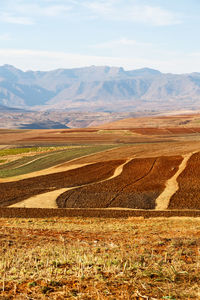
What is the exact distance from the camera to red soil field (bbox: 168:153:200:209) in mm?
37438

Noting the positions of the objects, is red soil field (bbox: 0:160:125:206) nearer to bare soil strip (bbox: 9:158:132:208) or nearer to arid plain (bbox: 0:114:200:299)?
arid plain (bbox: 0:114:200:299)

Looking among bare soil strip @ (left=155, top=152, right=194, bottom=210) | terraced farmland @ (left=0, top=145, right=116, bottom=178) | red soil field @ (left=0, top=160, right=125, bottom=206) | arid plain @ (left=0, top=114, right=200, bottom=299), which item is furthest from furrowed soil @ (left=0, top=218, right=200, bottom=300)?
terraced farmland @ (left=0, top=145, right=116, bottom=178)

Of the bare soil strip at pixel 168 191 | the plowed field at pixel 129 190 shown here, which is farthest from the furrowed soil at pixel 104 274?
the plowed field at pixel 129 190

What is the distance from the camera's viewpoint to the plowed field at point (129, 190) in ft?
128

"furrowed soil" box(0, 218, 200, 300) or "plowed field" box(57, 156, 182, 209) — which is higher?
"furrowed soil" box(0, 218, 200, 300)

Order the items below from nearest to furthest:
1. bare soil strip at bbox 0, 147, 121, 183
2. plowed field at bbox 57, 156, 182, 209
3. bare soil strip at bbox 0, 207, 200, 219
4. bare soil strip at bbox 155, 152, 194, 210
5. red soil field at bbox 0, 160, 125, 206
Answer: bare soil strip at bbox 0, 207, 200, 219
bare soil strip at bbox 155, 152, 194, 210
plowed field at bbox 57, 156, 182, 209
red soil field at bbox 0, 160, 125, 206
bare soil strip at bbox 0, 147, 121, 183

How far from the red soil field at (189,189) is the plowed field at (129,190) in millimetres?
1940

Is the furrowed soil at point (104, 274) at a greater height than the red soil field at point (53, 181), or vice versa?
the furrowed soil at point (104, 274)

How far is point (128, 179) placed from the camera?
5012 centimetres

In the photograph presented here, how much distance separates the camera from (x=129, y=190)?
4416 centimetres

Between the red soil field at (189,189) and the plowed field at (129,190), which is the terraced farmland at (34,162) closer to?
the plowed field at (129,190)

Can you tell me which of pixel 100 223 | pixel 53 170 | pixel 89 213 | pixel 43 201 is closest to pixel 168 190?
pixel 89 213

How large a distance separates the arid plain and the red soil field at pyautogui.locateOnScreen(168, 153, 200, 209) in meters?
0.10

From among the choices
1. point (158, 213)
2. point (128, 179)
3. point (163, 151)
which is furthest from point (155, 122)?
point (158, 213)
